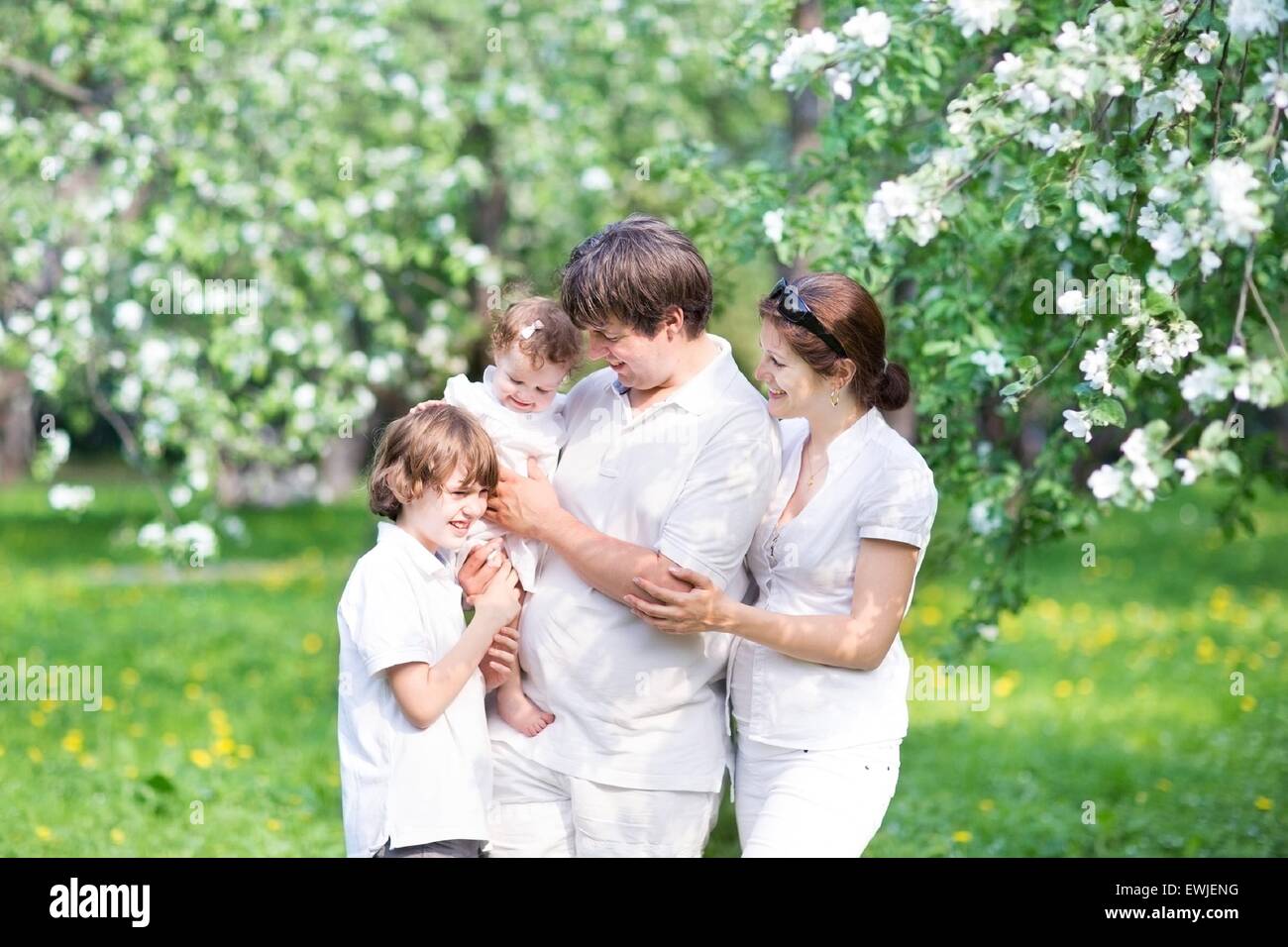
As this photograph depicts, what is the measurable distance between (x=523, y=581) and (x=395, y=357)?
A: 4.05 meters

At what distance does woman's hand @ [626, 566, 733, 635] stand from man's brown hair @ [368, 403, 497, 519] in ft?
1.52

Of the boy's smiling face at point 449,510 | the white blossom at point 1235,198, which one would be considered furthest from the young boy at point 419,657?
the white blossom at point 1235,198

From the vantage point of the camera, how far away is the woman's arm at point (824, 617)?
341cm

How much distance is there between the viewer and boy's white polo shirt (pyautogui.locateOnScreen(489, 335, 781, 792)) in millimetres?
3561

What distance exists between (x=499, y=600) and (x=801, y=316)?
3.12ft

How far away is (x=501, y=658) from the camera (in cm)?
370

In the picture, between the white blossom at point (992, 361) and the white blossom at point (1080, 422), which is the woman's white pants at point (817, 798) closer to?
the white blossom at point (1080, 422)

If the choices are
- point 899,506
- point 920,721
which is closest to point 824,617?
point 899,506

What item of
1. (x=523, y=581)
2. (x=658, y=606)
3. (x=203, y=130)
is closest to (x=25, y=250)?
(x=203, y=130)

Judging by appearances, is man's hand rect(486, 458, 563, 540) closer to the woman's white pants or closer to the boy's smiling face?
the boy's smiling face

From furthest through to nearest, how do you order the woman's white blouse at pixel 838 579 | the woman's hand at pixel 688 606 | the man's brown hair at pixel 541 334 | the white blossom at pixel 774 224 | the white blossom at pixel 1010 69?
the white blossom at pixel 774 224 → the man's brown hair at pixel 541 334 → the woman's white blouse at pixel 838 579 → the woman's hand at pixel 688 606 → the white blossom at pixel 1010 69

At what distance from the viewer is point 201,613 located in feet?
38.3

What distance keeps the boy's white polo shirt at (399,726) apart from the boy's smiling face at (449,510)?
0.04 meters
